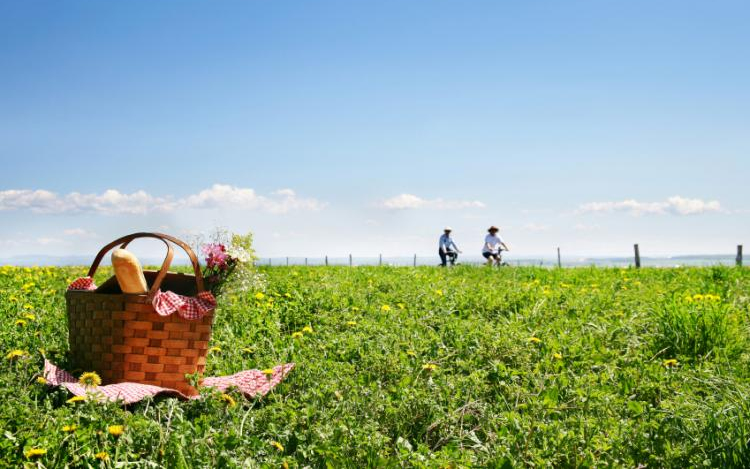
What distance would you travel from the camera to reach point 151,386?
12.6 feet

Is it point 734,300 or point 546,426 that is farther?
point 734,300

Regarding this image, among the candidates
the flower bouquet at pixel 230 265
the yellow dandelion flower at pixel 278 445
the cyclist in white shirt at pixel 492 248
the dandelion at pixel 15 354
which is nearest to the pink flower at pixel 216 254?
the flower bouquet at pixel 230 265

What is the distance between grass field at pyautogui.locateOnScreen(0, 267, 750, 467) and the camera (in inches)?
119

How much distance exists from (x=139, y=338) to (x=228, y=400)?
2.36 ft

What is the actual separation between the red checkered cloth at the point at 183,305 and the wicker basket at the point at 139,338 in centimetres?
5

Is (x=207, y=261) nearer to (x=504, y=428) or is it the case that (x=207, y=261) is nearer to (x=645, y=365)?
(x=504, y=428)

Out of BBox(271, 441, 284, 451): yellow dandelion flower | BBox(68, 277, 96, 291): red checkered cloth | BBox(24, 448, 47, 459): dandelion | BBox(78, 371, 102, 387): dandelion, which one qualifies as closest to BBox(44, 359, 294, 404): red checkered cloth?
BBox(78, 371, 102, 387): dandelion

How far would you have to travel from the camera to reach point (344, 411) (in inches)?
138

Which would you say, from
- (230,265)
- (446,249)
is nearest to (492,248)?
(446,249)

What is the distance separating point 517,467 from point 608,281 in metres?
7.12

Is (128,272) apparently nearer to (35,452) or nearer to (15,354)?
(15,354)

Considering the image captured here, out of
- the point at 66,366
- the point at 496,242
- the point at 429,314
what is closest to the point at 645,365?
the point at 429,314

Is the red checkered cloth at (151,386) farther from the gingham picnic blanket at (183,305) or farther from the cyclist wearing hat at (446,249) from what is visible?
the cyclist wearing hat at (446,249)

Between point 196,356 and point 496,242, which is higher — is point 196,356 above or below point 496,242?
below
